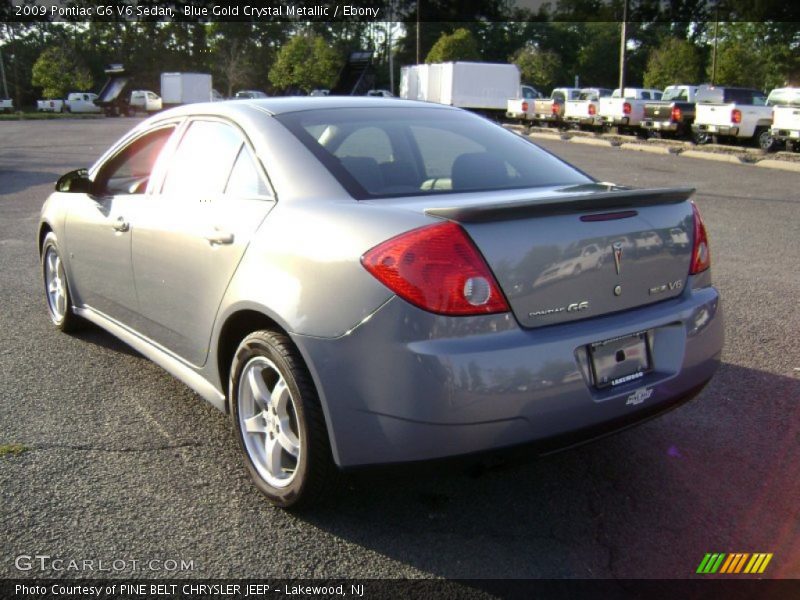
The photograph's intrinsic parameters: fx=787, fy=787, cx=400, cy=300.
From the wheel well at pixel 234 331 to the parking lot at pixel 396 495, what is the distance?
1.44ft

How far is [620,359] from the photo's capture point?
111 inches

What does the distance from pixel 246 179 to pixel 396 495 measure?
58.1 inches

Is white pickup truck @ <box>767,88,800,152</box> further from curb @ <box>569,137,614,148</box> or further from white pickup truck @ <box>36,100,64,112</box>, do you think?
white pickup truck @ <box>36,100,64,112</box>

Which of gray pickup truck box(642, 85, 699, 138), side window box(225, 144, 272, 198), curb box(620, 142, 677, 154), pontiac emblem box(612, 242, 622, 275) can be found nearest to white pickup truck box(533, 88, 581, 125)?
gray pickup truck box(642, 85, 699, 138)

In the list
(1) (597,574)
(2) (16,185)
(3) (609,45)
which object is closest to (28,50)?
(3) (609,45)

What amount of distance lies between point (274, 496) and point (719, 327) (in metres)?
1.91

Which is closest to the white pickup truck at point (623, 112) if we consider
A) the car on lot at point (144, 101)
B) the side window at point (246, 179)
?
the side window at point (246, 179)

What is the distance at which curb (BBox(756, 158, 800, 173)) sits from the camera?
15672 mm

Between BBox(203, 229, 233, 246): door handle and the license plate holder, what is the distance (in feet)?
4.95

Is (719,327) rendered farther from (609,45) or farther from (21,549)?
(609,45)

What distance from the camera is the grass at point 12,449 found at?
3.54 metres

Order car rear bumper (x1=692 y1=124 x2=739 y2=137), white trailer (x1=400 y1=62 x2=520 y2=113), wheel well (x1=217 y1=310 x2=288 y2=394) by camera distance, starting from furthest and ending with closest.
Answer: white trailer (x1=400 y1=62 x2=520 y2=113) < car rear bumper (x1=692 y1=124 x2=739 y2=137) < wheel well (x1=217 y1=310 x2=288 y2=394)

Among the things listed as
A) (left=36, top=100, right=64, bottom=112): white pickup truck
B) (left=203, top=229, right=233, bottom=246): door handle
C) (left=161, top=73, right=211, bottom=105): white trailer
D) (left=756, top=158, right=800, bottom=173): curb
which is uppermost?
(left=161, top=73, right=211, bottom=105): white trailer

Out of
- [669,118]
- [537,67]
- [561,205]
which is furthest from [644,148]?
[537,67]
